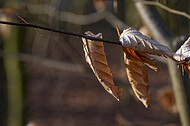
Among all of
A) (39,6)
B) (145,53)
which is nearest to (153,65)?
(145,53)

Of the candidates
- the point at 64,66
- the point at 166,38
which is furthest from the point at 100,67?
the point at 64,66

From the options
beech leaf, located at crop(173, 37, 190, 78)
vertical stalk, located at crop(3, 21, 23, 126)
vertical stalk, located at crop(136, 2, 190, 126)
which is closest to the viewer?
beech leaf, located at crop(173, 37, 190, 78)

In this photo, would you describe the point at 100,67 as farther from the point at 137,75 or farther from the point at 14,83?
the point at 14,83

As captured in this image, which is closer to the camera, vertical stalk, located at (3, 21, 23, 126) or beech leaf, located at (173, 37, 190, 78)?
beech leaf, located at (173, 37, 190, 78)

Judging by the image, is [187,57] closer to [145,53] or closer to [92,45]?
[145,53]

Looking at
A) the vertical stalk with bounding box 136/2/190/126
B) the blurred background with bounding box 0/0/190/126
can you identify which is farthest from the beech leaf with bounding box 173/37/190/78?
the vertical stalk with bounding box 136/2/190/126

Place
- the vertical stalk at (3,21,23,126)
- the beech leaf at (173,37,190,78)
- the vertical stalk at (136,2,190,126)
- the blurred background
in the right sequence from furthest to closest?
the vertical stalk at (3,21,23,126) → the blurred background → the vertical stalk at (136,2,190,126) → the beech leaf at (173,37,190,78)

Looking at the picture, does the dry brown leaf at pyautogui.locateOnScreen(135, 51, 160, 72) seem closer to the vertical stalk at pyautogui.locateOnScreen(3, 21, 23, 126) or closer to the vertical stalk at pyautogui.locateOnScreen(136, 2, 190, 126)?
the vertical stalk at pyautogui.locateOnScreen(136, 2, 190, 126)
